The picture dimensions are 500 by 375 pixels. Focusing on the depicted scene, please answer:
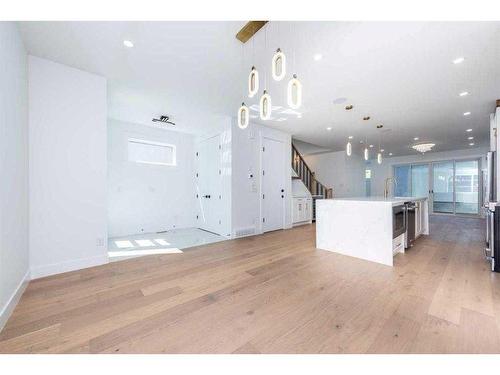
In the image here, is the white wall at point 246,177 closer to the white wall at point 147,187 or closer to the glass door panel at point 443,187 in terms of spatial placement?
the white wall at point 147,187

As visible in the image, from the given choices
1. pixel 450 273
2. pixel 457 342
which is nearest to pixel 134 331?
pixel 457 342

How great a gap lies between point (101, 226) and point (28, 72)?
2229 mm

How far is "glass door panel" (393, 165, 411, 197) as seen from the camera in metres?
10.3

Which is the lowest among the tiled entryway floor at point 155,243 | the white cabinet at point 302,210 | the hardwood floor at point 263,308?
the tiled entryway floor at point 155,243

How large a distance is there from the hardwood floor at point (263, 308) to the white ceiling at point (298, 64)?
9.35 ft

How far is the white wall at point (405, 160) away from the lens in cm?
858

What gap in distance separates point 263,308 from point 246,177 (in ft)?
11.5

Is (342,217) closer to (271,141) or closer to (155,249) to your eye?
(271,141)

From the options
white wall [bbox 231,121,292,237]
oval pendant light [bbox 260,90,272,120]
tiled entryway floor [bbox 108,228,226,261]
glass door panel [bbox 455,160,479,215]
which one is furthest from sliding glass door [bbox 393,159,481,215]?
oval pendant light [bbox 260,90,272,120]

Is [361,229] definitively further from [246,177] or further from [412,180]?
[412,180]

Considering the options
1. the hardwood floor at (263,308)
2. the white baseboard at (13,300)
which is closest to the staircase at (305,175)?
the hardwood floor at (263,308)

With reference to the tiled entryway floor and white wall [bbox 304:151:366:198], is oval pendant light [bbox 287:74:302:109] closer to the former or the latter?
the tiled entryway floor

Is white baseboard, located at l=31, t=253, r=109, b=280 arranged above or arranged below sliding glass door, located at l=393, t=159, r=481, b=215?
below

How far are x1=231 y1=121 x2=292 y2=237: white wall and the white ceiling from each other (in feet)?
2.59
